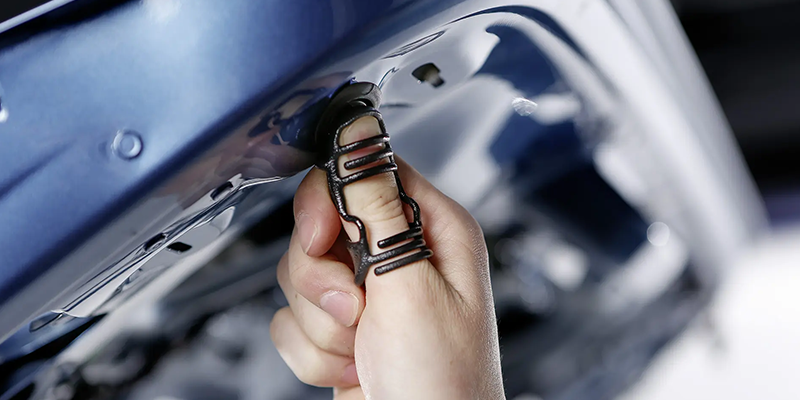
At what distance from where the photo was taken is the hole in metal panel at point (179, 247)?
53 centimetres

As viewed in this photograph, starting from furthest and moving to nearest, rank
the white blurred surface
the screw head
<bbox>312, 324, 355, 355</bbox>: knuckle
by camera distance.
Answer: the white blurred surface < <bbox>312, 324, 355, 355</bbox>: knuckle < the screw head

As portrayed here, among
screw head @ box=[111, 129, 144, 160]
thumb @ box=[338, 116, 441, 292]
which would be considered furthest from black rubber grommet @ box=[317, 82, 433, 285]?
screw head @ box=[111, 129, 144, 160]

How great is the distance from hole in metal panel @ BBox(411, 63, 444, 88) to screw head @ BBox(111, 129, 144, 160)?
253 mm

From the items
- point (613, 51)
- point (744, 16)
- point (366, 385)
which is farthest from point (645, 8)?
point (744, 16)

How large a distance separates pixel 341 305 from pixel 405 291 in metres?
0.08

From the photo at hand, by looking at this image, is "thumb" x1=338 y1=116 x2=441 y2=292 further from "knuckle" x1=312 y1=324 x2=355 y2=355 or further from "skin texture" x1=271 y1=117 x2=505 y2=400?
"knuckle" x1=312 y1=324 x2=355 y2=355

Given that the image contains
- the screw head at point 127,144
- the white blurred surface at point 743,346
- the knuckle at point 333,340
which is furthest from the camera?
the white blurred surface at point 743,346

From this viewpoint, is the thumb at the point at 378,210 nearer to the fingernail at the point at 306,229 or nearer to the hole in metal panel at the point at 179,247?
the fingernail at the point at 306,229

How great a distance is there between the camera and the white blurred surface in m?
1.68

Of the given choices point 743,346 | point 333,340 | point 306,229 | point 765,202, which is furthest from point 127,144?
point 765,202

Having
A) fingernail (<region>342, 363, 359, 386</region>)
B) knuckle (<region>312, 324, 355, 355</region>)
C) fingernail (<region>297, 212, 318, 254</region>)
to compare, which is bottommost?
fingernail (<region>342, 363, 359, 386</region>)

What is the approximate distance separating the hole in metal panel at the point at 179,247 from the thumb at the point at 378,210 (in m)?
0.15

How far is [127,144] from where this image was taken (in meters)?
0.40

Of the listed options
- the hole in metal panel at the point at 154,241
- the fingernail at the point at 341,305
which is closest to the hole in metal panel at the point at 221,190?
the hole in metal panel at the point at 154,241
